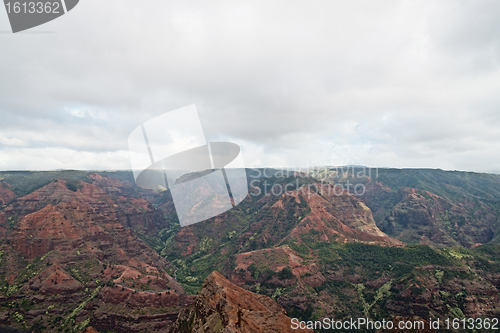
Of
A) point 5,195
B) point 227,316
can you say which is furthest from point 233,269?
point 5,195

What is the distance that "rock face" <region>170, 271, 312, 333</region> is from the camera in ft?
52.9

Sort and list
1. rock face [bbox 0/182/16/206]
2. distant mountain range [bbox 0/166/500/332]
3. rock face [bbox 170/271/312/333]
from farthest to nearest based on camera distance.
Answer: rock face [bbox 0/182/16/206] < distant mountain range [bbox 0/166/500/332] < rock face [bbox 170/271/312/333]

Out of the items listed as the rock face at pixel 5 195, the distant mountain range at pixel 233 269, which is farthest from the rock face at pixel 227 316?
the rock face at pixel 5 195

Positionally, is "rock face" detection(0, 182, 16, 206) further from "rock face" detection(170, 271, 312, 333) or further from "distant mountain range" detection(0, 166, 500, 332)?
"rock face" detection(170, 271, 312, 333)

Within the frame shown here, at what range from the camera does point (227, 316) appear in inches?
661

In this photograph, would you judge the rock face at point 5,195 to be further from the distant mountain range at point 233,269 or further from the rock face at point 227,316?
the rock face at point 227,316

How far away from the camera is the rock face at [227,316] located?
52.9ft

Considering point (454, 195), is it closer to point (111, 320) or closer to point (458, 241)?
point (458, 241)

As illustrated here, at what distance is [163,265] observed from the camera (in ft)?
293

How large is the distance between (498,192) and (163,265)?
220m

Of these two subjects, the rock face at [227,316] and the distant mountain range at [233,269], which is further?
the distant mountain range at [233,269]

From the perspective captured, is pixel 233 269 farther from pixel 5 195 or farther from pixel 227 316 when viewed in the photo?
pixel 5 195

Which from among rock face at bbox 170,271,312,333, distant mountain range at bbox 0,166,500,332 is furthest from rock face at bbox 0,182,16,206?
rock face at bbox 170,271,312,333

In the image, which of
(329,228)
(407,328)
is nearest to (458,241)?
(329,228)
